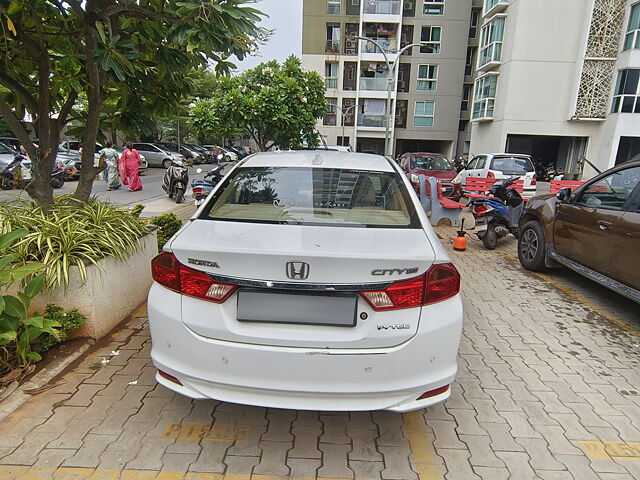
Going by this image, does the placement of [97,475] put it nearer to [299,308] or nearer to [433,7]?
[299,308]

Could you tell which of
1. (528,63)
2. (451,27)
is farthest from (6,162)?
(451,27)

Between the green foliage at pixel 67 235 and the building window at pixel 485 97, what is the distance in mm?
25160

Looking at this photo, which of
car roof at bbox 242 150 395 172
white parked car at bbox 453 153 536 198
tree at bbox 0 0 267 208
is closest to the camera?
tree at bbox 0 0 267 208

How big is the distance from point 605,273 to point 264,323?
4037 millimetres

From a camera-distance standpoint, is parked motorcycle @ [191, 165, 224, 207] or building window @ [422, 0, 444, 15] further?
building window @ [422, 0, 444, 15]

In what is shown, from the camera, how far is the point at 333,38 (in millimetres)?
35344

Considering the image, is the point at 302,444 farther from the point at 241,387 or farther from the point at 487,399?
the point at 487,399

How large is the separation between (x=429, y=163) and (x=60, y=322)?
41.4 feet

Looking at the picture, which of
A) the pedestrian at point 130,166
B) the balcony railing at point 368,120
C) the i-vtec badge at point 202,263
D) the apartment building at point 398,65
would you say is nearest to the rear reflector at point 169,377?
the i-vtec badge at point 202,263

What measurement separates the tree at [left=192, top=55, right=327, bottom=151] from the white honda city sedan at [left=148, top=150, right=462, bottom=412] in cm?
978

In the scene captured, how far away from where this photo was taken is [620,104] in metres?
21.2

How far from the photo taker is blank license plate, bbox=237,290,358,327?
207 cm

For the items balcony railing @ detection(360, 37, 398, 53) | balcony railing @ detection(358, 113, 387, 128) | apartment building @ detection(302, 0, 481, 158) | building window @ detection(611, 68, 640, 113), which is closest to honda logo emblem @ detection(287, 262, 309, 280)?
building window @ detection(611, 68, 640, 113)

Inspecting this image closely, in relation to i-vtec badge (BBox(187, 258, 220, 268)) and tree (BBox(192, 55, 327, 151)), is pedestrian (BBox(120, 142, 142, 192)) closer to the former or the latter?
tree (BBox(192, 55, 327, 151))
